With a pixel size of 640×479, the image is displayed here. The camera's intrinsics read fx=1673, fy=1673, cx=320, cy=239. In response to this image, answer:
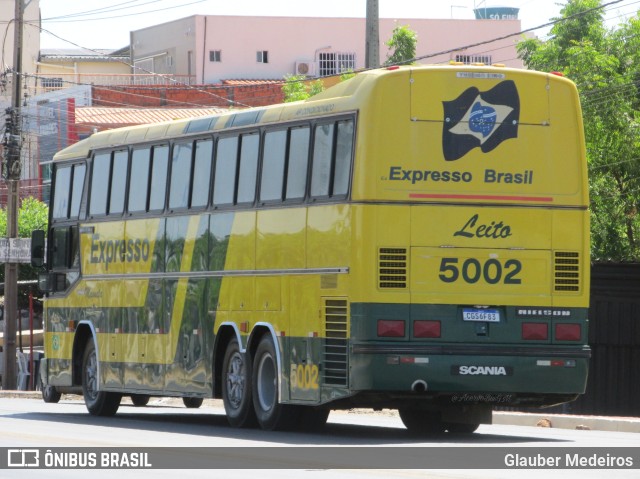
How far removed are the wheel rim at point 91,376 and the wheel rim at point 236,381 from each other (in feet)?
13.6

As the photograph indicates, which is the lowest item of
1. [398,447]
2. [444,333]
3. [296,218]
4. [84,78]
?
[398,447]

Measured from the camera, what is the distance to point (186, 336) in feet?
69.3

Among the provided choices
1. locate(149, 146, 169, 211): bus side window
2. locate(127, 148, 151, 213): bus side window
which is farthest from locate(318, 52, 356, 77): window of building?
locate(149, 146, 169, 211): bus side window

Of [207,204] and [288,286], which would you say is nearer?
[288,286]

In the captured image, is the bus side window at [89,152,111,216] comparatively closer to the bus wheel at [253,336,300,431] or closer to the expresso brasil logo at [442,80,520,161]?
the bus wheel at [253,336,300,431]

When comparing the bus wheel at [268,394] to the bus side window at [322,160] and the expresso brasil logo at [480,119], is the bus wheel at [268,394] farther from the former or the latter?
the expresso brasil logo at [480,119]

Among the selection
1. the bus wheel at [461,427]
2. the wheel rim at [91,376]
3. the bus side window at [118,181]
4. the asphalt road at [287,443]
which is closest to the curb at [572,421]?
the asphalt road at [287,443]

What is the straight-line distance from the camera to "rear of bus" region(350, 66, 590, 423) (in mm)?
17188

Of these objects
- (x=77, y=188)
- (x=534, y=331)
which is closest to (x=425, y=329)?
(x=534, y=331)

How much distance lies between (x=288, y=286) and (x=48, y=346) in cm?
753

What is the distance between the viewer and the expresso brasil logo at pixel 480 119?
17.6 metres

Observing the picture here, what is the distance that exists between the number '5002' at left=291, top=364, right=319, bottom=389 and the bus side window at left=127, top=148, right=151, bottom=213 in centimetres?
473
